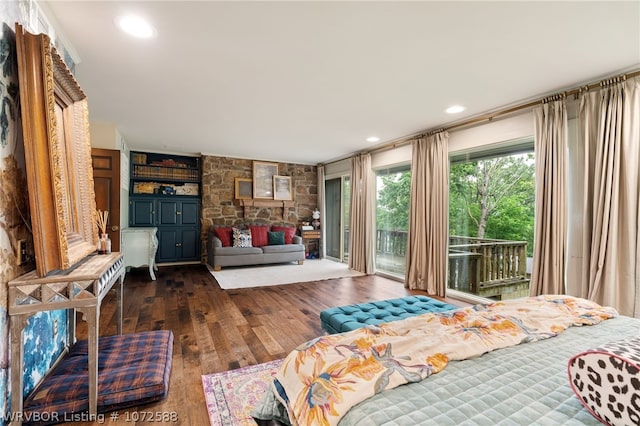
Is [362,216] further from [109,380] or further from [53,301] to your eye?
[53,301]

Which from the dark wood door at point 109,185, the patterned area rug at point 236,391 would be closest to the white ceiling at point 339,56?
the dark wood door at point 109,185

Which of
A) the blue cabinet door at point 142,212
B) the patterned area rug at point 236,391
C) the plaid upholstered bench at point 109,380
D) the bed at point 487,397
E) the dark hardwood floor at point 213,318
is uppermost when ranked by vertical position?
the blue cabinet door at point 142,212

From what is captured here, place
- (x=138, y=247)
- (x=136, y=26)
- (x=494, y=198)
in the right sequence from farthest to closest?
1. (x=138, y=247)
2. (x=494, y=198)
3. (x=136, y=26)

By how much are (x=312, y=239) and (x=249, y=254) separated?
2.01 metres

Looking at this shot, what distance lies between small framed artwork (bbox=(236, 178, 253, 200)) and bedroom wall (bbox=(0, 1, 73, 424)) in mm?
5041

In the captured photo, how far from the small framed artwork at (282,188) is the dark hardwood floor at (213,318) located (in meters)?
2.65

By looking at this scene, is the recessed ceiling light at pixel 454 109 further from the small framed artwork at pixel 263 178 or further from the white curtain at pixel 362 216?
the small framed artwork at pixel 263 178

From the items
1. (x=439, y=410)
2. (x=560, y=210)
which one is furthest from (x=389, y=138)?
(x=439, y=410)

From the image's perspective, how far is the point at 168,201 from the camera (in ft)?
20.4

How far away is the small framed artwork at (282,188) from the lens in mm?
7035

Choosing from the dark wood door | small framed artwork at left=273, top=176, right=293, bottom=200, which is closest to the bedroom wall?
the dark wood door

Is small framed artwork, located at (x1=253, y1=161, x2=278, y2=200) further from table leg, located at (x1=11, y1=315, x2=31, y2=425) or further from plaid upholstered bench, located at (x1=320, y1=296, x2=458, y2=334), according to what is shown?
table leg, located at (x1=11, y1=315, x2=31, y2=425)

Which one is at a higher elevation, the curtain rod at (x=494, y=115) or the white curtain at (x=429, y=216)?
the curtain rod at (x=494, y=115)

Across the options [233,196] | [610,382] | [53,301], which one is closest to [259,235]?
[233,196]
